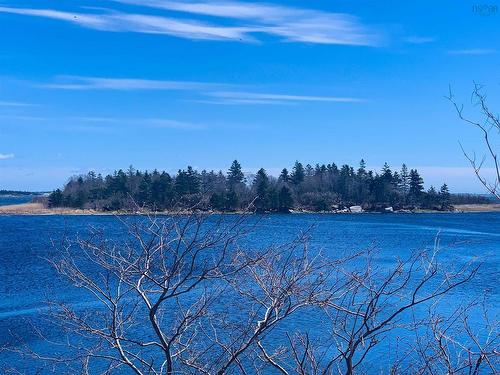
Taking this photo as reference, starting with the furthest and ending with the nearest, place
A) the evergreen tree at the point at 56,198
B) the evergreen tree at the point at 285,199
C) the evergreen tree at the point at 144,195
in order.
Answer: the evergreen tree at the point at 56,198, the evergreen tree at the point at 285,199, the evergreen tree at the point at 144,195

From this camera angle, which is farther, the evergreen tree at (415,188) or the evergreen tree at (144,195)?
the evergreen tree at (415,188)

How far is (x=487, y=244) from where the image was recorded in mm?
39969

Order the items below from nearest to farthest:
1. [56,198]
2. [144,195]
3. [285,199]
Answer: [144,195], [285,199], [56,198]

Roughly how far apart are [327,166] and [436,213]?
17.8 m

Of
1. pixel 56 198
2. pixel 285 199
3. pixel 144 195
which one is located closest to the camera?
pixel 144 195

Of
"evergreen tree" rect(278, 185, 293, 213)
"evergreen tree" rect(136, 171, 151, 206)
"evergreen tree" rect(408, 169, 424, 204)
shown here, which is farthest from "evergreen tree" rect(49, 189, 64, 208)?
"evergreen tree" rect(408, 169, 424, 204)

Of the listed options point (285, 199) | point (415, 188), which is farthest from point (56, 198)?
point (415, 188)

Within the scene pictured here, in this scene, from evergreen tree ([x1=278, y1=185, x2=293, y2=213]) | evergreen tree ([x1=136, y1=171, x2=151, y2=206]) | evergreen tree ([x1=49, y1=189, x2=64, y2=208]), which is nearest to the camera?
evergreen tree ([x1=136, y1=171, x2=151, y2=206])

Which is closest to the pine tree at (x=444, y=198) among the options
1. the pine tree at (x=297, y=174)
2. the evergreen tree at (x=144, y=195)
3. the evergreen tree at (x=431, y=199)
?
the evergreen tree at (x=431, y=199)

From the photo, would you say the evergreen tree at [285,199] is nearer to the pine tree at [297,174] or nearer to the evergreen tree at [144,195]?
the pine tree at [297,174]

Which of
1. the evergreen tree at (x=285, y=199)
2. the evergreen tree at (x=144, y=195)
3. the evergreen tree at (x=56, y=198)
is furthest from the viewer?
the evergreen tree at (x=56, y=198)

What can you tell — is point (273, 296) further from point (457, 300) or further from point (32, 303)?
point (32, 303)

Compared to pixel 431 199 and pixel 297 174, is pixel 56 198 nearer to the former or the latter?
pixel 297 174

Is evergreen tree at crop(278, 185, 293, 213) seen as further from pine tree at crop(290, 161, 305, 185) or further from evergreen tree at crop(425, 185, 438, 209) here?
evergreen tree at crop(425, 185, 438, 209)
